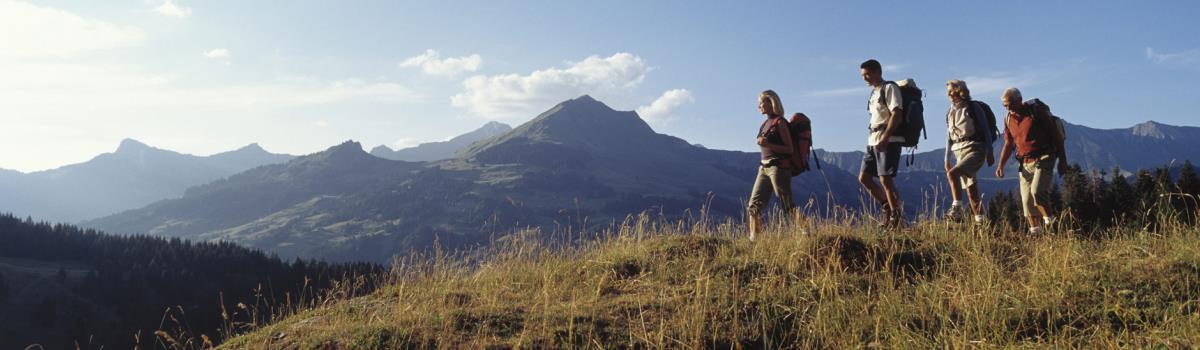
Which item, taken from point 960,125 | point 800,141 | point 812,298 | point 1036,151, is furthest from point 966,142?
point 812,298

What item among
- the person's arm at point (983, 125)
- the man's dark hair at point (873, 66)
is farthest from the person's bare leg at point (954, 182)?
the man's dark hair at point (873, 66)

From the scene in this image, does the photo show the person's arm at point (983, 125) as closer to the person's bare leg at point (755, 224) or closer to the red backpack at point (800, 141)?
the red backpack at point (800, 141)

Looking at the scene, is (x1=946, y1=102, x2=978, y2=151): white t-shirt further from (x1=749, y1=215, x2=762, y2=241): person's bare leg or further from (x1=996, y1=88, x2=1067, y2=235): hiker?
(x1=749, y1=215, x2=762, y2=241): person's bare leg

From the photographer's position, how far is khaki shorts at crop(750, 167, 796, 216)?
29.7ft

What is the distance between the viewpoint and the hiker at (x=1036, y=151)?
866cm

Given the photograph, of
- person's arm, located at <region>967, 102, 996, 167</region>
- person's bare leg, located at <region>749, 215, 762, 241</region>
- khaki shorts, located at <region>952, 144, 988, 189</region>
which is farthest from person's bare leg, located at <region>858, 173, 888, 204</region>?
person's bare leg, located at <region>749, 215, 762, 241</region>

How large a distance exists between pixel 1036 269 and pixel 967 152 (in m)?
3.30

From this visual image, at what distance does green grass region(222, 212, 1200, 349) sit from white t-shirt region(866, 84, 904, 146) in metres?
1.23

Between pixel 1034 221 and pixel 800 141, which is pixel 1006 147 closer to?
pixel 1034 221

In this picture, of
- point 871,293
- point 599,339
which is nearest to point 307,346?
point 599,339

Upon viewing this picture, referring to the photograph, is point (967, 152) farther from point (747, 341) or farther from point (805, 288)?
point (747, 341)

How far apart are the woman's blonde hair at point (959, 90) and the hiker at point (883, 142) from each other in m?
0.91

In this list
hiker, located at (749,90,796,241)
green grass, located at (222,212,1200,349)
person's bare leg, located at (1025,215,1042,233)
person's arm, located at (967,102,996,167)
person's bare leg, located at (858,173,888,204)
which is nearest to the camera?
green grass, located at (222,212,1200,349)

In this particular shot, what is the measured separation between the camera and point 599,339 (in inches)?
227
